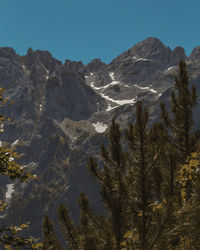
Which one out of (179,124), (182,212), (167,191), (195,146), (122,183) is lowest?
(182,212)

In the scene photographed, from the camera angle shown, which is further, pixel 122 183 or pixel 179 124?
pixel 179 124

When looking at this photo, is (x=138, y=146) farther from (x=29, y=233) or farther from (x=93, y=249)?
(x=29, y=233)

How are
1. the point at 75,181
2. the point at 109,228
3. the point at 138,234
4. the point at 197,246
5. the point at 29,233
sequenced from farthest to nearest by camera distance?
the point at 75,181
the point at 29,233
the point at 109,228
the point at 197,246
the point at 138,234

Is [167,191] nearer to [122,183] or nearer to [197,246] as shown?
[122,183]

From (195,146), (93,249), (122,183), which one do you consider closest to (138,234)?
(122,183)

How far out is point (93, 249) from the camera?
10969 millimetres

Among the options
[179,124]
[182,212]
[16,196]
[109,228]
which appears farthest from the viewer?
[16,196]

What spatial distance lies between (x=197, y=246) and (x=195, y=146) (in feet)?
17.0

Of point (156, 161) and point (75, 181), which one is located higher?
point (75, 181)

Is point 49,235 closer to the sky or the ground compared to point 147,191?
closer to the ground

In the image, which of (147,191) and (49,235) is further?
(49,235)

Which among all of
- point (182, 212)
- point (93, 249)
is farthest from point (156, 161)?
point (93, 249)

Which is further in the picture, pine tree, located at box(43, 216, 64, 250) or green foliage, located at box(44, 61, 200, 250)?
pine tree, located at box(43, 216, 64, 250)

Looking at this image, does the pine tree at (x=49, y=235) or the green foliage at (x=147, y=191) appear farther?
the pine tree at (x=49, y=235)
